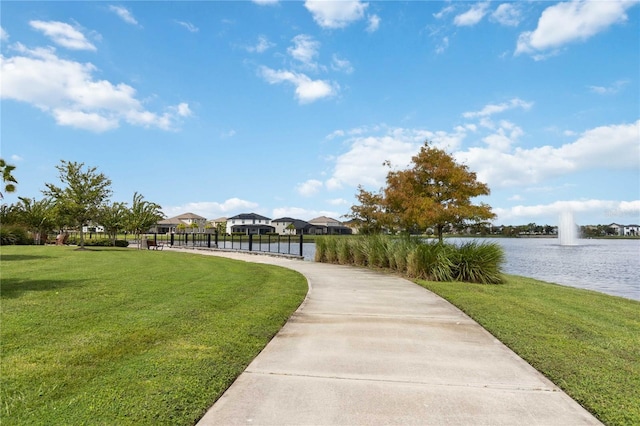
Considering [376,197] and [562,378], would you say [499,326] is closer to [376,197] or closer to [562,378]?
[562,378]

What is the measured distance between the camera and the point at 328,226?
107 m

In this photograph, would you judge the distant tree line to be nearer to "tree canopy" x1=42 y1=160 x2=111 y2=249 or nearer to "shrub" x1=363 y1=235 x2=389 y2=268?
"tree canopy" x1=42 y1=160 x2=111 y2=249

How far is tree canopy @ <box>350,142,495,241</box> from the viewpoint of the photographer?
55.8ft

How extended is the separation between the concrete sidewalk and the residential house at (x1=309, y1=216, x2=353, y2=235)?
95.7 metres

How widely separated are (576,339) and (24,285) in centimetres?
1080

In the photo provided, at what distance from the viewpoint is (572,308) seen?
8562 mm

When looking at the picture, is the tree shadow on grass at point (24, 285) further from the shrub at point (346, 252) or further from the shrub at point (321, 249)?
the shrub at point (321, 249)

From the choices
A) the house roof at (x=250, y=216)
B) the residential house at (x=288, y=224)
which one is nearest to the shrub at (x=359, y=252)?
the residential house at (x=288, y=224)

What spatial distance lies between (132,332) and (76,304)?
240 cm

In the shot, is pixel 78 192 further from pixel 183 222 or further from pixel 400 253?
pixel 183 222

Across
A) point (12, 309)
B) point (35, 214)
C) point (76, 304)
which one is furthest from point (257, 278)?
point (35, 214)

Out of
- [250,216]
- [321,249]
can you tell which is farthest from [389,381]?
[250,216]

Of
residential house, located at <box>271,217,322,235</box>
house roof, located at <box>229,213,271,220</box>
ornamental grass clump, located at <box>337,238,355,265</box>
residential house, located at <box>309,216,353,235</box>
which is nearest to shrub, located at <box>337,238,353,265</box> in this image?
ornamental grass clump, located at <box>337,238,355,265</box>

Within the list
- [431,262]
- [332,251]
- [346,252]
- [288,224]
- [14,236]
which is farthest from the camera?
[288,224]
